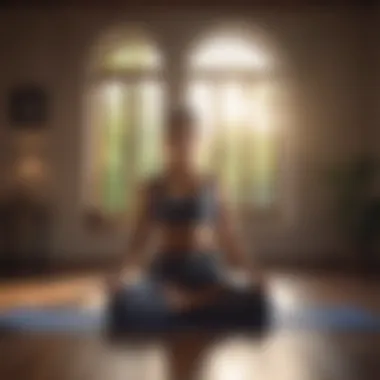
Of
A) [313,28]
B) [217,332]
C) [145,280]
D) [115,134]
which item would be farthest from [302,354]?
[313,28]

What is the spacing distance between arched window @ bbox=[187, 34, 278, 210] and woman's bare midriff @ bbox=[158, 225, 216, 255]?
6.03 feet

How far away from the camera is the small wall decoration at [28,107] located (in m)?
4.71

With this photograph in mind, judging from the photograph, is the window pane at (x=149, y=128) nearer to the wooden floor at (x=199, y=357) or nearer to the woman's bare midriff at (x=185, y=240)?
the woman's bare midriff at (x=185, y=240)

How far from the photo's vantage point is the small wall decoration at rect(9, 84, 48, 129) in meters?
4.71

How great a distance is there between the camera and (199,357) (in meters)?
2.23

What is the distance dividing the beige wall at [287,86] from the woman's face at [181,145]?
1962 mm

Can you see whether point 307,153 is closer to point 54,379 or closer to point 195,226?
point 195,226

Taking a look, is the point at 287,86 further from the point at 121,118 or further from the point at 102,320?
the point at 102,320

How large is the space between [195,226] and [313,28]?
7.47 ft

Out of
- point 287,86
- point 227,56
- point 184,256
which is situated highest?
Result: point 227,56

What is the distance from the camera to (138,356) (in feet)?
7.52

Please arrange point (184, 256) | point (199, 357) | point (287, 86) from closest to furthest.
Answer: point (199, 357), point (184, 256), point (287, 86)

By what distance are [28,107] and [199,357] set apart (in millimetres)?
2735

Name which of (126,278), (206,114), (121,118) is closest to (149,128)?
(121,118)
